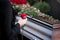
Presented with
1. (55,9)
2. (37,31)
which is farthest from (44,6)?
(37,31)

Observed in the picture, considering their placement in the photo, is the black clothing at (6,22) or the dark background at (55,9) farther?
the dark background at (55,9)

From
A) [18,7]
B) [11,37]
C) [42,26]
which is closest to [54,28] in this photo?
[42,26]

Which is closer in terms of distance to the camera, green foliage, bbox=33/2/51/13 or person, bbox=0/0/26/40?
person, bbox=0/0/26/40

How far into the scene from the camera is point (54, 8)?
920 centimetres

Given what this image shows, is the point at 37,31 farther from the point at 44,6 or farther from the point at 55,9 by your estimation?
the point at 55,9

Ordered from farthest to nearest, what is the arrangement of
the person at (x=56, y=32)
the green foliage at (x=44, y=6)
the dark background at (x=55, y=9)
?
the dark background at (x=55, y=9) < the green foliage at (x=44, y=6) < the person at (x=56, y=32)

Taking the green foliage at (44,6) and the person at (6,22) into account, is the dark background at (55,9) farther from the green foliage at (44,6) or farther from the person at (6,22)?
the person at (6,22)

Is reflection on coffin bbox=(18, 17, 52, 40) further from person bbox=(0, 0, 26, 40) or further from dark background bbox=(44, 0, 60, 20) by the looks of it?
dark background bbox=(44, 0, 60, 20)

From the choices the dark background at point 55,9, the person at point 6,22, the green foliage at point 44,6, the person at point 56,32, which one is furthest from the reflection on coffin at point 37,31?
the dark background at point 55,9

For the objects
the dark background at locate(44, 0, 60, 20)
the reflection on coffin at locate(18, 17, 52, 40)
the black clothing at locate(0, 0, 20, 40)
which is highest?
the black clothing at locate(0, 0, 20, 40)

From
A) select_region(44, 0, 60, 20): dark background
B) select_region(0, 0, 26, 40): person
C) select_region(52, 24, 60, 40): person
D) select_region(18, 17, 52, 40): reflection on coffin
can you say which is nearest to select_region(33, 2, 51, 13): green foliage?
select_region(44, 0, 60, 20): dark background

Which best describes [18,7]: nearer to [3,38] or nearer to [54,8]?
[3,38]

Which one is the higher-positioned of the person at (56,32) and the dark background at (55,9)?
the person at (56,32)

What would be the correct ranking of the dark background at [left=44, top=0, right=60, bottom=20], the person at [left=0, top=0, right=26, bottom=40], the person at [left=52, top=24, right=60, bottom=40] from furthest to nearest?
the dark background at [left=44, top=0, right=60, bottom=20] < the person at [left=52, top=24, right=60, bottom=40] < the person at [left=0, top=0, right=26, bottom=40]
